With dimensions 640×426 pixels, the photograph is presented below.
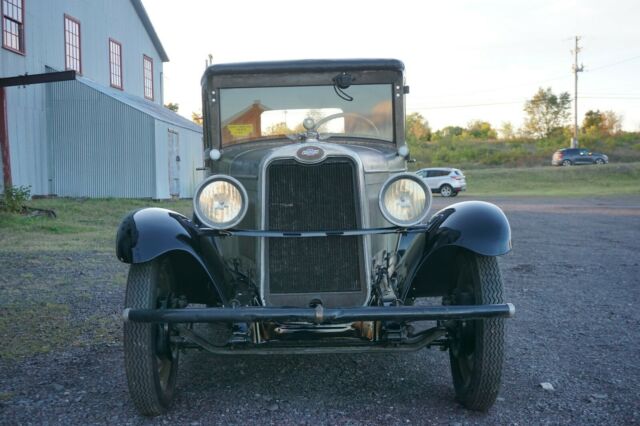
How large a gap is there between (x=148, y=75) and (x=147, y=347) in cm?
2225

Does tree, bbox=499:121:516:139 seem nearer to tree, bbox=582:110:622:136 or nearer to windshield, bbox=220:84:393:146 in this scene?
tree, bbox=582:110:622:136

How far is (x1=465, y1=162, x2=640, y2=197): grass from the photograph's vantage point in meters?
30.8

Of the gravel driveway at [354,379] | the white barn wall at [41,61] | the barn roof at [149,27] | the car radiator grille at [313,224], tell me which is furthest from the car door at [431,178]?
the car radiator grille at [313,224]

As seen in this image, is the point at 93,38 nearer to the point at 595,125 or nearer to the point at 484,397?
the point at 484,397

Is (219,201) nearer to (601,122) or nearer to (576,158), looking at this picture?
(576,158)

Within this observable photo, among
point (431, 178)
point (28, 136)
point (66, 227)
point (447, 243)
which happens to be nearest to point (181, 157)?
point (28, 136)

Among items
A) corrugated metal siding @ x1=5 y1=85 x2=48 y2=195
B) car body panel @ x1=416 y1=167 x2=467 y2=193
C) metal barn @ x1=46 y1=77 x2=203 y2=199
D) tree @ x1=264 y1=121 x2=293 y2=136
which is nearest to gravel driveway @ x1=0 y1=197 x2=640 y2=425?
tree @ x1=264 y1=121 x2=293 y2=136

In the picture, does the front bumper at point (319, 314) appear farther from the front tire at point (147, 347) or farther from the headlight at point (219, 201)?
the headlight at point (219, 201)

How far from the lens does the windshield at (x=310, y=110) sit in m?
4.45

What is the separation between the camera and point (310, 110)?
4.47 m

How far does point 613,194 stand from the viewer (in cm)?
2570

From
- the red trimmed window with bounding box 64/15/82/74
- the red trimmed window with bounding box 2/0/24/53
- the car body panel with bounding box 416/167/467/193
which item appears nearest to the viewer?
the red trimmed window with bounding box 2/0/24/53

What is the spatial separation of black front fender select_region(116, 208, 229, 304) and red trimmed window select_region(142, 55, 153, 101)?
21155mm

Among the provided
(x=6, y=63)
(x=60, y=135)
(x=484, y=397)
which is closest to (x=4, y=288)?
(x=484, y=397)
